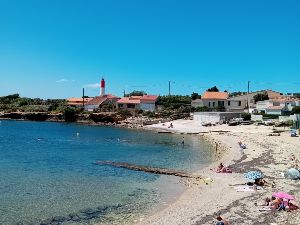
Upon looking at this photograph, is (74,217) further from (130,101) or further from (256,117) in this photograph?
(130,101)

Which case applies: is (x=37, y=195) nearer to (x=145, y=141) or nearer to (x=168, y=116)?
(x=145, y=141)

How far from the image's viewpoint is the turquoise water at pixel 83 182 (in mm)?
21953

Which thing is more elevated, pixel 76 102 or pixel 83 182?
pixel 76 102

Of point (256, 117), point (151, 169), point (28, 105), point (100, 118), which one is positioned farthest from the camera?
point (28, 105)

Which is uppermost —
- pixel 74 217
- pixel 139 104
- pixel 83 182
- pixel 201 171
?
pixel 139 104

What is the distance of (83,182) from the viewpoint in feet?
99.2

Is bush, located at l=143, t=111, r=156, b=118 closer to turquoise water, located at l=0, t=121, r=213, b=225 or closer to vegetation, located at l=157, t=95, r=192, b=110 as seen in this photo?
vegetation, located at l=157, t=95, r=192, b=110

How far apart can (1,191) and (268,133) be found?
44.4m

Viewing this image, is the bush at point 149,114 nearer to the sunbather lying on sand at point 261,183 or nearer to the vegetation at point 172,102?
the vegetation at point 172,102

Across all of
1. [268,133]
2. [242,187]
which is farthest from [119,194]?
[268,133]

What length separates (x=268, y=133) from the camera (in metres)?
61.2

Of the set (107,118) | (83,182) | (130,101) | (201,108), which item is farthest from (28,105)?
(83,182)

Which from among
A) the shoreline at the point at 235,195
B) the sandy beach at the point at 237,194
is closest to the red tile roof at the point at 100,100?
the sandy beach at the point at 237,194

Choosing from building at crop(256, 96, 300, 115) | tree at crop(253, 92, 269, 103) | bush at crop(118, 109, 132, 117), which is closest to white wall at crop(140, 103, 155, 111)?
bush at crop(118, 109, 132, 117)
